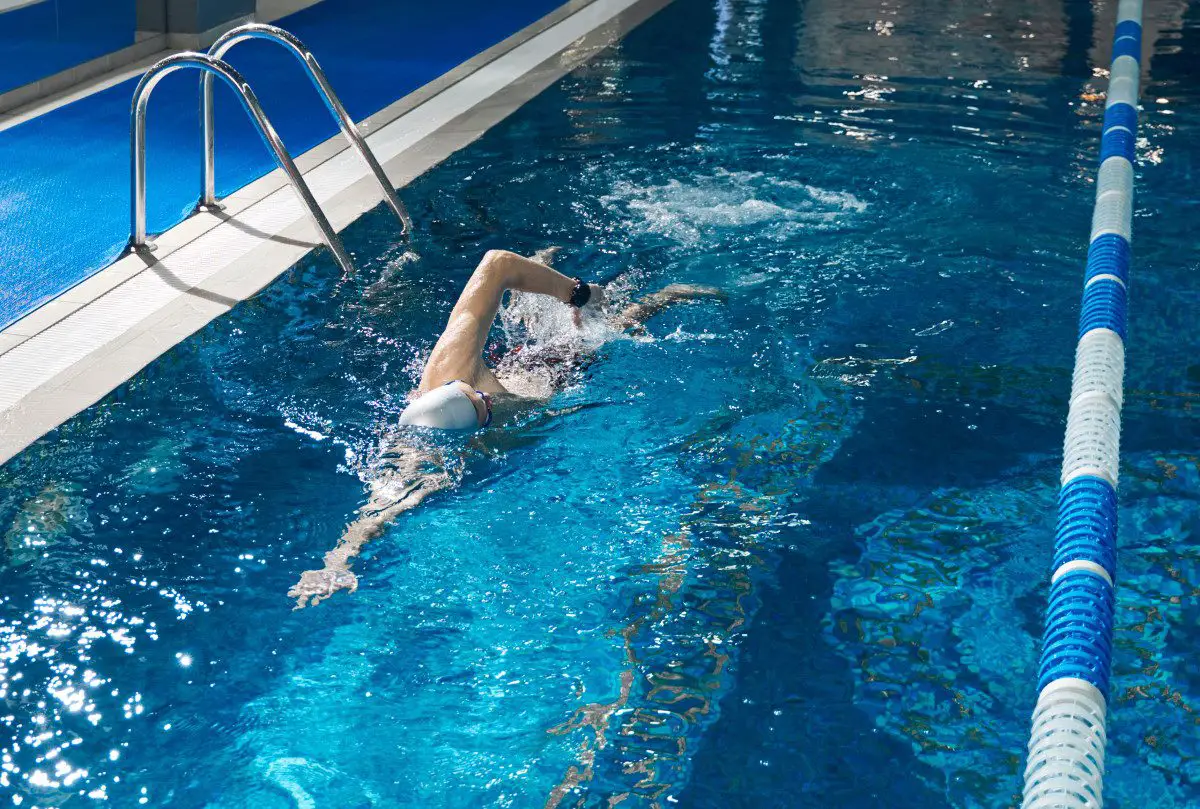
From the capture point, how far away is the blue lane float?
1.71 m

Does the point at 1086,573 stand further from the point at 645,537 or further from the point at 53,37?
the point at 53,37

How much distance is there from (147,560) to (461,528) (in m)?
0.84

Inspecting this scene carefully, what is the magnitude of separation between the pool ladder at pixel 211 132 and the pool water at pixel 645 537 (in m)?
0.23

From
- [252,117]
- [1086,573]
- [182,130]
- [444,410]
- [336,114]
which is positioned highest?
[252,117]

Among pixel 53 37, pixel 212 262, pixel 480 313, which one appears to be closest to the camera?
pixel 480 313

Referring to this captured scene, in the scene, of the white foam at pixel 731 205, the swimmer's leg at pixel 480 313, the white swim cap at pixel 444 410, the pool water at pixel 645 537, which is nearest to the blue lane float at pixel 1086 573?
the pool water at pixel 645 537

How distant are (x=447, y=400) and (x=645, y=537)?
0.67 metres

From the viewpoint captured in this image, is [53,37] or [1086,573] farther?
[53,37]

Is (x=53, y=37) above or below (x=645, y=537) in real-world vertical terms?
above

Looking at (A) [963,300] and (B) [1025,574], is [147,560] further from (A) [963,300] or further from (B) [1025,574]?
(A) [963,300]

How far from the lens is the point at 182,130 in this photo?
712 cm

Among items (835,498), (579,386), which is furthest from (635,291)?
(835,498)

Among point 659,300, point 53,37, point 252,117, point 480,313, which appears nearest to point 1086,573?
point 480,313

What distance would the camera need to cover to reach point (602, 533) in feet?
11.1
